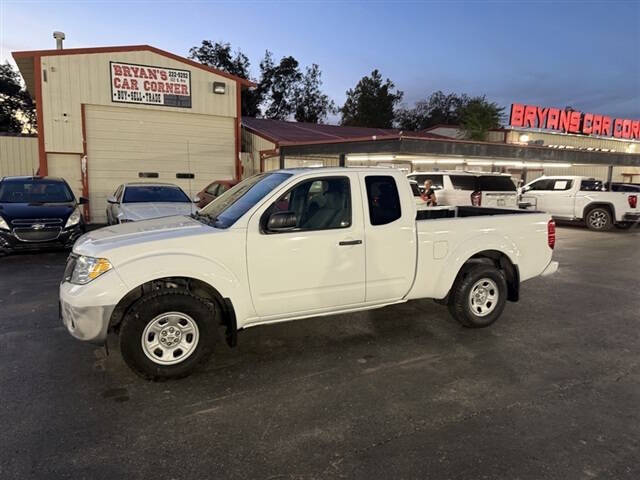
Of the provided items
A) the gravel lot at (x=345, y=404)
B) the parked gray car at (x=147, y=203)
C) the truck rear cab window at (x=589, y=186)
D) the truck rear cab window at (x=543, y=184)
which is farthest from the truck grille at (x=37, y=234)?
the truck rear cab window at (x=589, y=186)

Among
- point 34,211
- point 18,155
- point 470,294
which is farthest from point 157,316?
point 18,155

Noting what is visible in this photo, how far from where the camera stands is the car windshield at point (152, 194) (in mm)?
10477

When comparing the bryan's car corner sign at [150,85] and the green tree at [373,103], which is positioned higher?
the green tree at [373,103]

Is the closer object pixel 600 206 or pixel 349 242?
pixel 349 242

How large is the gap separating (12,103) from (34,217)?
36296 millimetres

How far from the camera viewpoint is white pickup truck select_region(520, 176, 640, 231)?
14.8m

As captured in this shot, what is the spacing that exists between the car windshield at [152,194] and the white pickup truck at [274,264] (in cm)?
624

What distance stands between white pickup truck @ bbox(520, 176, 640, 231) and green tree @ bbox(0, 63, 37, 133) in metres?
38.6

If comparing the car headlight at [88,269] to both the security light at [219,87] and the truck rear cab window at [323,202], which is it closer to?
the truck rear cab window at [323,202]

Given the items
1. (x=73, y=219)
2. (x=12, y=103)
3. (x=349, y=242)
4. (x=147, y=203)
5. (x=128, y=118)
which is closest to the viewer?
(x=349, y=242)

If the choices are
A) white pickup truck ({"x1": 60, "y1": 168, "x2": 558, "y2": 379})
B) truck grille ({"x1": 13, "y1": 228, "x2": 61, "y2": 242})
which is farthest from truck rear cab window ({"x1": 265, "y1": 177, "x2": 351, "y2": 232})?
truck grille ({"x1": 13, "y1": 228, "x2": 61, "y2": 242})

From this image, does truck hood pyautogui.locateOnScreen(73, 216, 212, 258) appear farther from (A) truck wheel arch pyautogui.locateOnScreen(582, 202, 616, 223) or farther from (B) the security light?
(A) truck wheel arch pyautogui.locateOnScreen(582, 202, 616, 223)

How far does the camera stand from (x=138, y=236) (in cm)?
400

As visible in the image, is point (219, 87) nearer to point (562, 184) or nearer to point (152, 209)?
point (152, 209)
